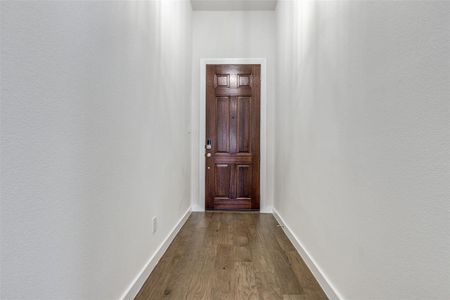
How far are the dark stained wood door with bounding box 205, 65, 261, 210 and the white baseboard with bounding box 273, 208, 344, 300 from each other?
1.20m

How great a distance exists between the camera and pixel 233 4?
14.1ft

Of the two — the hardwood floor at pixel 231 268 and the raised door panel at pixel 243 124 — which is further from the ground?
the raised door panel at pixel 243 124

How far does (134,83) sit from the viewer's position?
192cm

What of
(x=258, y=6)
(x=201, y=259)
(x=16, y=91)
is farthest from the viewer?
(x=258, y=6)

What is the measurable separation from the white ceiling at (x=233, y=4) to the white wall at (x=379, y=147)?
2005 mm

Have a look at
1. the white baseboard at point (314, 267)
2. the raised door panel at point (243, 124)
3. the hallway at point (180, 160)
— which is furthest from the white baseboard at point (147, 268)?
the raised door panel at point (243, 124)

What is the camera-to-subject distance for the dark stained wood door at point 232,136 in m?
4.51

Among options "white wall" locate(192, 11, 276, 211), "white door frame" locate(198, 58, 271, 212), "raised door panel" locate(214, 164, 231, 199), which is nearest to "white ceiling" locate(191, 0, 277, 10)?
"white wall" locate(192, 11, 276, 211)

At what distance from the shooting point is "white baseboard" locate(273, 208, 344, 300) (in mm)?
1857

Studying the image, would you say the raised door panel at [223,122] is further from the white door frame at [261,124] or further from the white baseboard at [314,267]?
the white baseboard at [314,267]

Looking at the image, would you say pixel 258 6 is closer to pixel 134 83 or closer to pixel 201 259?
pixel 134 83

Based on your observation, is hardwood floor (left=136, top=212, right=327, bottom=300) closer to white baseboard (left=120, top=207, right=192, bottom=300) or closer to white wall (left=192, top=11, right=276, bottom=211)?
white baseboard (left=120, top=207, right=192, bottom=300)

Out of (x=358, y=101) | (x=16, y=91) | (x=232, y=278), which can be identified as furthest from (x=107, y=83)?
(x=232, y=278)

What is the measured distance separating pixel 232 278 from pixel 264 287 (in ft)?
0.84
